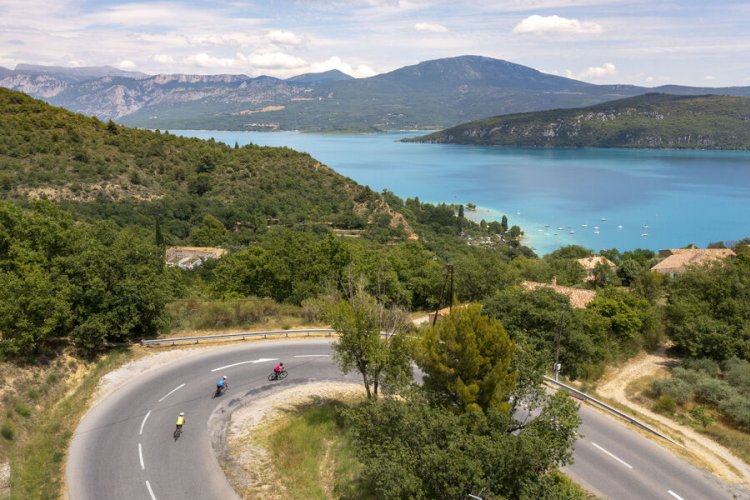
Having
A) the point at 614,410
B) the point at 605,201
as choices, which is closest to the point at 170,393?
the point at 614,410

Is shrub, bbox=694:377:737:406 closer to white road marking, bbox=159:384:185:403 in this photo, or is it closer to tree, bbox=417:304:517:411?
tree, bbox=417:304:517:411

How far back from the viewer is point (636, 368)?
2628cm

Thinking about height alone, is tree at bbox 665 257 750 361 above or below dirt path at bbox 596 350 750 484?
above

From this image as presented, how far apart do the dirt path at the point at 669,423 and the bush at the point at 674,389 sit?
4.09ft

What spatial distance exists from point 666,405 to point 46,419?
2645 cm

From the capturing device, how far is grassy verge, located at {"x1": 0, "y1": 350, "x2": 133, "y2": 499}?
47.2 ft

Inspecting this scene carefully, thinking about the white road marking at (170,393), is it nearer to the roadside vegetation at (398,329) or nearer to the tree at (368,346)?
the roadside vegetation at (398,329)

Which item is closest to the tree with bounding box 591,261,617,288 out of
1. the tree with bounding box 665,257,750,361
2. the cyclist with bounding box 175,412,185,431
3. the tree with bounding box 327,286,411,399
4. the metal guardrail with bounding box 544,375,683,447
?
the tree with bounding box 665,257,750,361

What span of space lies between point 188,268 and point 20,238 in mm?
30445

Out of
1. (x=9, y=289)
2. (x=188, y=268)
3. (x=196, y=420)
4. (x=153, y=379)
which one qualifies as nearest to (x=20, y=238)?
(x=9, y=289)

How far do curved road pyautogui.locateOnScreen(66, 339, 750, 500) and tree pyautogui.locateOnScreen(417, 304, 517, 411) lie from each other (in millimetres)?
4886

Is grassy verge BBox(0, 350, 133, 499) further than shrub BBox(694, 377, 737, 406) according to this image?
No

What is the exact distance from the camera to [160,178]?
259 ft

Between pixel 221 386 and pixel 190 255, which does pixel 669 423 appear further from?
pixel 190 255
